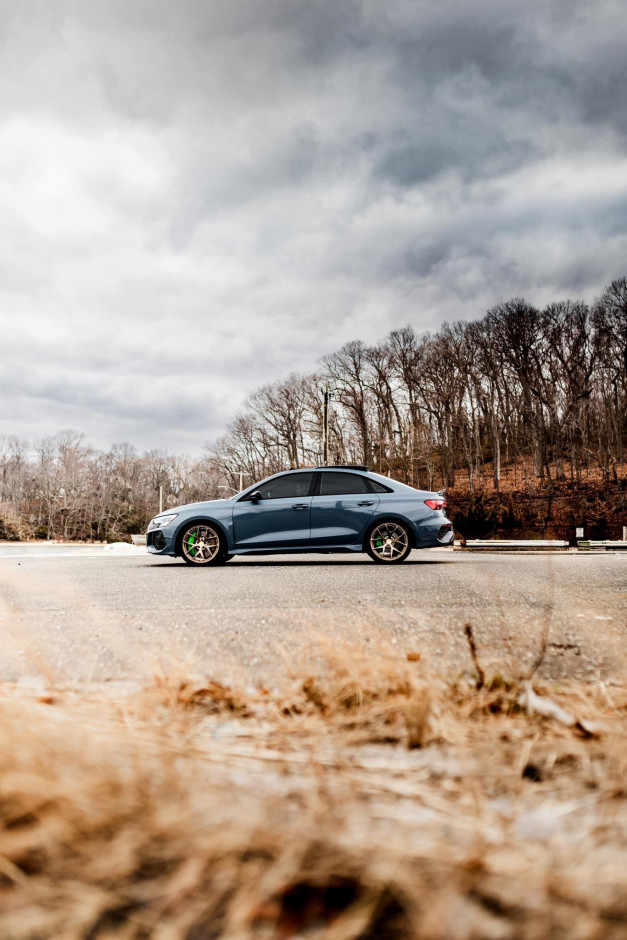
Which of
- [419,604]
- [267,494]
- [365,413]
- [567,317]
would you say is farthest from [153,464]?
[419,604]

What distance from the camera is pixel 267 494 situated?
30.8 feet

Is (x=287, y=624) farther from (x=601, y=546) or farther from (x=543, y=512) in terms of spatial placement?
(x=543, y=512)

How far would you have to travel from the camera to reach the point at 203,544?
30.2 ft

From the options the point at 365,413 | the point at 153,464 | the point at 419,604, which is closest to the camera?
the point at 419,604

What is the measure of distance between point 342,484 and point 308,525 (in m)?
0.83

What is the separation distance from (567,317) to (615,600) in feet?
152

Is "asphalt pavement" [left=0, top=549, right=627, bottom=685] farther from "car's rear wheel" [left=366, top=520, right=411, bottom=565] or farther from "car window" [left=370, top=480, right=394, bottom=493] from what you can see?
"car window" [left=370, top=480, right=394, bottom=493]

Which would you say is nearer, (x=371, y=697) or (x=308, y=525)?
(x=371, y=697)

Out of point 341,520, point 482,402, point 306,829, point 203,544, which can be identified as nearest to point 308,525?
point 341,520

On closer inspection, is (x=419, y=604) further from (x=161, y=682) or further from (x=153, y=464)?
(x=153, y=464)

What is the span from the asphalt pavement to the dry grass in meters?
0.61

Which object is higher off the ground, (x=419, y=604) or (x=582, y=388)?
(x=582, y=388)

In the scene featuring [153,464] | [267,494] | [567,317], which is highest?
[567,317]

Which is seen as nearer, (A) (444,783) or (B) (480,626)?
(A) (444,783)
